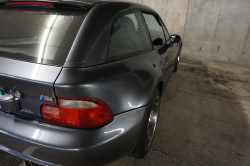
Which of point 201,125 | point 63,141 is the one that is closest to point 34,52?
point 63,141

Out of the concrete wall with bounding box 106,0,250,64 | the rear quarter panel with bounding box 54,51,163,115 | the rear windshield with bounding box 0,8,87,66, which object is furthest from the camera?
the concrete wall with bounding box 106,0,250,64

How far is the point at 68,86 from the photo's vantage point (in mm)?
1067

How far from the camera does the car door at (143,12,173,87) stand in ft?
7.38

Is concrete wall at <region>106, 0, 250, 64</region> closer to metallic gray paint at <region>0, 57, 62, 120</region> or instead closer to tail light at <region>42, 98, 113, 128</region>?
tail light at <region>42, 98, 113, 128</region>

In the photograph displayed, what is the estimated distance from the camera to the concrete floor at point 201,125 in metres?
1.87

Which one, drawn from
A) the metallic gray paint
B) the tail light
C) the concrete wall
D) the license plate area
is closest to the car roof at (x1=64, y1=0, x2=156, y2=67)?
the metallic gray paint

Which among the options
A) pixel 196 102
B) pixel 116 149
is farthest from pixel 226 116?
pixel 116 149

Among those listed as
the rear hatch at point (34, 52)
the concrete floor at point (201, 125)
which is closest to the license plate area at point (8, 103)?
the rear hatch at point (34, 52)

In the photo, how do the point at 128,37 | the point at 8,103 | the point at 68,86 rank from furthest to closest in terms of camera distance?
the point at 128,37 → the point at 8,103 → the point at 68,86

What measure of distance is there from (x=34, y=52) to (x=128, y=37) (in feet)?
2.86

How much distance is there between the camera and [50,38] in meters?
1.31

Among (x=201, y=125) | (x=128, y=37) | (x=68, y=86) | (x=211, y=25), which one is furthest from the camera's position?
(x=211, y=25)

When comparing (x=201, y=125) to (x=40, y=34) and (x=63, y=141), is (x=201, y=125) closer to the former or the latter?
(x=63, y=141)

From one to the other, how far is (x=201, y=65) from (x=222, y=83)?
4.78 feet
